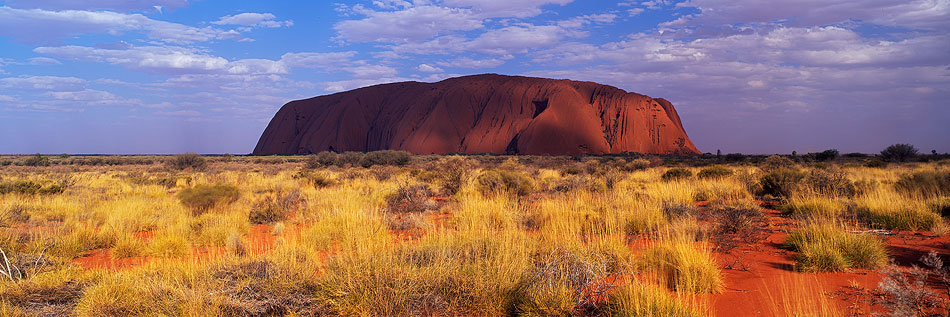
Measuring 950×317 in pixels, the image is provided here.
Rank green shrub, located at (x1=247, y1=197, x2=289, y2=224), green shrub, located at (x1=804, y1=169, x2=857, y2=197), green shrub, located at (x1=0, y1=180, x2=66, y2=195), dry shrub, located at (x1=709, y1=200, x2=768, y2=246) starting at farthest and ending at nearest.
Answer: green shrub, located at (x1=0, y1=180, x2=66, y2=195), green shrub, located at (x1=804, y1=169, x2=857, y2=197), green shrub, located at (x1=247, y1=197, x2=289, y2=224), dry shrub, located at (x1=709, y1=200, x2=768, y2=246)

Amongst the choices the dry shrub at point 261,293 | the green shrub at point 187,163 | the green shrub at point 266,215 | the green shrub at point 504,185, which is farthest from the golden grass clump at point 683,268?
the green shrub at point 187,163

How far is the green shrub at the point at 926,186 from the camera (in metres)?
9.41

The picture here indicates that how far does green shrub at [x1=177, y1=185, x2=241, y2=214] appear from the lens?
9328 millimetres

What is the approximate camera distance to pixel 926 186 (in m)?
10.1

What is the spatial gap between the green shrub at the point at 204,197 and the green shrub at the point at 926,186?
13884 mm

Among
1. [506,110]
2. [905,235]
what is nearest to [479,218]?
[905,235]

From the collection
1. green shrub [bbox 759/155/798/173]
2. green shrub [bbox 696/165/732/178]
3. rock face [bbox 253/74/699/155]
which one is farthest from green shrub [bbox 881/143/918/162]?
rock face [bbox 253/74/699/155]

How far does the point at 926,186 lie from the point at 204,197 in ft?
50.1

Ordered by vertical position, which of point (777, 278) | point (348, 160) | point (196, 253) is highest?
point (348, 160)

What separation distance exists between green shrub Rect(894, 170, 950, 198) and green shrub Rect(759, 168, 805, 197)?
191 centimetres

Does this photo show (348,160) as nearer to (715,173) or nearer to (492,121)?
(715,173)

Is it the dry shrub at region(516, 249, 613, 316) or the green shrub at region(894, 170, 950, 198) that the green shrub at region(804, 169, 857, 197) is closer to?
the green shrub at region(894, 170, 950, 198)

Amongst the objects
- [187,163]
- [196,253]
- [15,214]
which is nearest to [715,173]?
[196,253]

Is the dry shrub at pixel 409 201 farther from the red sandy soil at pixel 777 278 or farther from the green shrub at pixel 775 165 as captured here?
the green shrub at pixel 775 165
